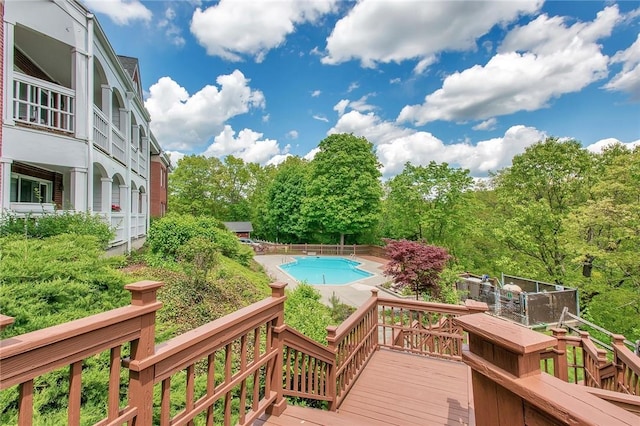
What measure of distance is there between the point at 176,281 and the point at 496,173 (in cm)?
2261

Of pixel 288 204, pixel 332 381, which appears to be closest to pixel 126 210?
pixel 332 381

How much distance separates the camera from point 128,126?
1122cm

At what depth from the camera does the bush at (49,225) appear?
17.9 feet

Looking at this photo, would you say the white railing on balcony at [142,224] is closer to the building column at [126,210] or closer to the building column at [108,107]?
the building column at [126,210]

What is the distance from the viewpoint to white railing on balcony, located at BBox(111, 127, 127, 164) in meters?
9.82

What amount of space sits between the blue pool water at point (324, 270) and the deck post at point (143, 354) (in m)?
16.9

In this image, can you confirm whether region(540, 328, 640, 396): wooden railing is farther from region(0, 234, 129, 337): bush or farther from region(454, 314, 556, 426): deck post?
region(0, 234, 129, 337): bush

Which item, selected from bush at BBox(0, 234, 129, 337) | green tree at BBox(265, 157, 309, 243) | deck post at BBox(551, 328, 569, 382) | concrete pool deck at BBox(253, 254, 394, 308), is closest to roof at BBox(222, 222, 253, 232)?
green tree at BBox(265, 157, 309, 243)

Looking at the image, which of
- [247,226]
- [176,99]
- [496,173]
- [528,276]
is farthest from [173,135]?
[528,276]

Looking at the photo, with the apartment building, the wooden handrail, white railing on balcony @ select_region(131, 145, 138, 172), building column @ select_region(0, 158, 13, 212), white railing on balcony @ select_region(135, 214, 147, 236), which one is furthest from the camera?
white railing on balcony @ select_region(135, 214, 147, 236)

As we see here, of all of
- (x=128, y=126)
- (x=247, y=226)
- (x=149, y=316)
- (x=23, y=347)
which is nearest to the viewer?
(x=23, y=347)

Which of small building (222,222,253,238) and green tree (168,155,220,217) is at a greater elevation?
green tree (168,155,220,217)

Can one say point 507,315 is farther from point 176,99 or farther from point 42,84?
A: point 176,99

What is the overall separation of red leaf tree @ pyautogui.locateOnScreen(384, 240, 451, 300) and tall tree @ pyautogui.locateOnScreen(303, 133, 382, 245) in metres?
16.4
